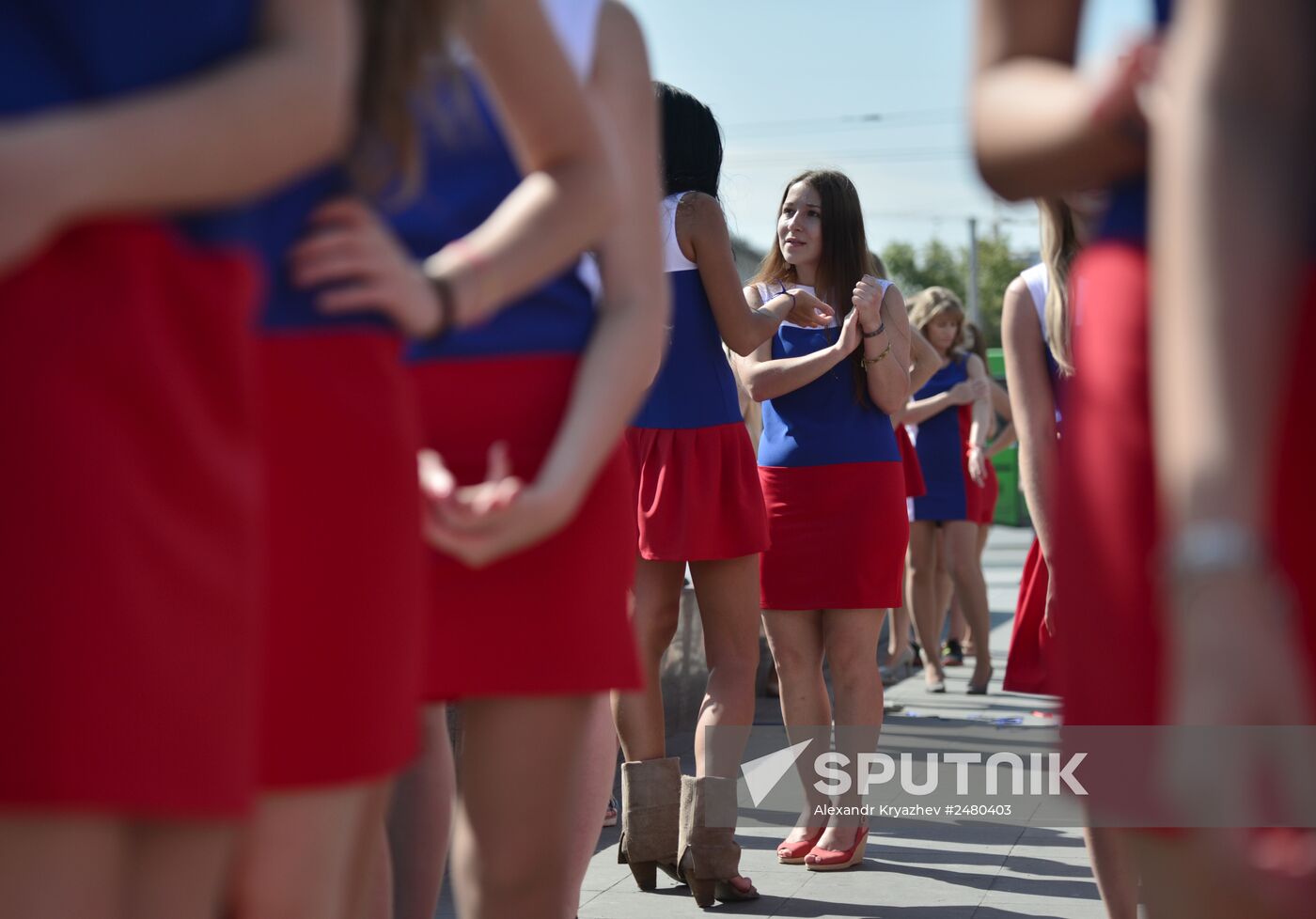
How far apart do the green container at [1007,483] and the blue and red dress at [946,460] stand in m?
12.0

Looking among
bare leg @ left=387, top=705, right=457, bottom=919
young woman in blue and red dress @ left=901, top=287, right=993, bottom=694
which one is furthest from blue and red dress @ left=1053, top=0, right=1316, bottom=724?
young woman in blue and red dress @ left=901, top=287, right=993, bottom=694

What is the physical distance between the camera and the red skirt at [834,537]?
5438mm

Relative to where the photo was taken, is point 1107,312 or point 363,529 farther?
point 363,529

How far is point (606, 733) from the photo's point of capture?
3.44 metres

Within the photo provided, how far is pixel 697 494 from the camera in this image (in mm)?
4797

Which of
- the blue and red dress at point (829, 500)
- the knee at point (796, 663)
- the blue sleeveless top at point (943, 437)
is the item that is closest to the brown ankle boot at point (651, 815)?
the knee at point (796, 663)

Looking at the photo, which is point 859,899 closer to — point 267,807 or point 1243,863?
point 267,807

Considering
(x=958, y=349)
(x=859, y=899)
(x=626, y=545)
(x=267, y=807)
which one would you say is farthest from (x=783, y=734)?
(x=267, y=807)

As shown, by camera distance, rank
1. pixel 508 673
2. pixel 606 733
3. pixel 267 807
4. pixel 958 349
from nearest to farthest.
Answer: pixel 267 807, pixel 508 673, pixel 606 733, pixel 958 349

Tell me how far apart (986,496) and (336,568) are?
946 cm

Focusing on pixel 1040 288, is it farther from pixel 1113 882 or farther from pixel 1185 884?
pixel 1185 884

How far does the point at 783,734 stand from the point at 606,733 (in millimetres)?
4220

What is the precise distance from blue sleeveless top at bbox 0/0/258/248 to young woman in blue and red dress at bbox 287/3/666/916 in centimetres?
57

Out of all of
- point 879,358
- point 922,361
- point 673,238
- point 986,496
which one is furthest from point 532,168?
point 986,496
